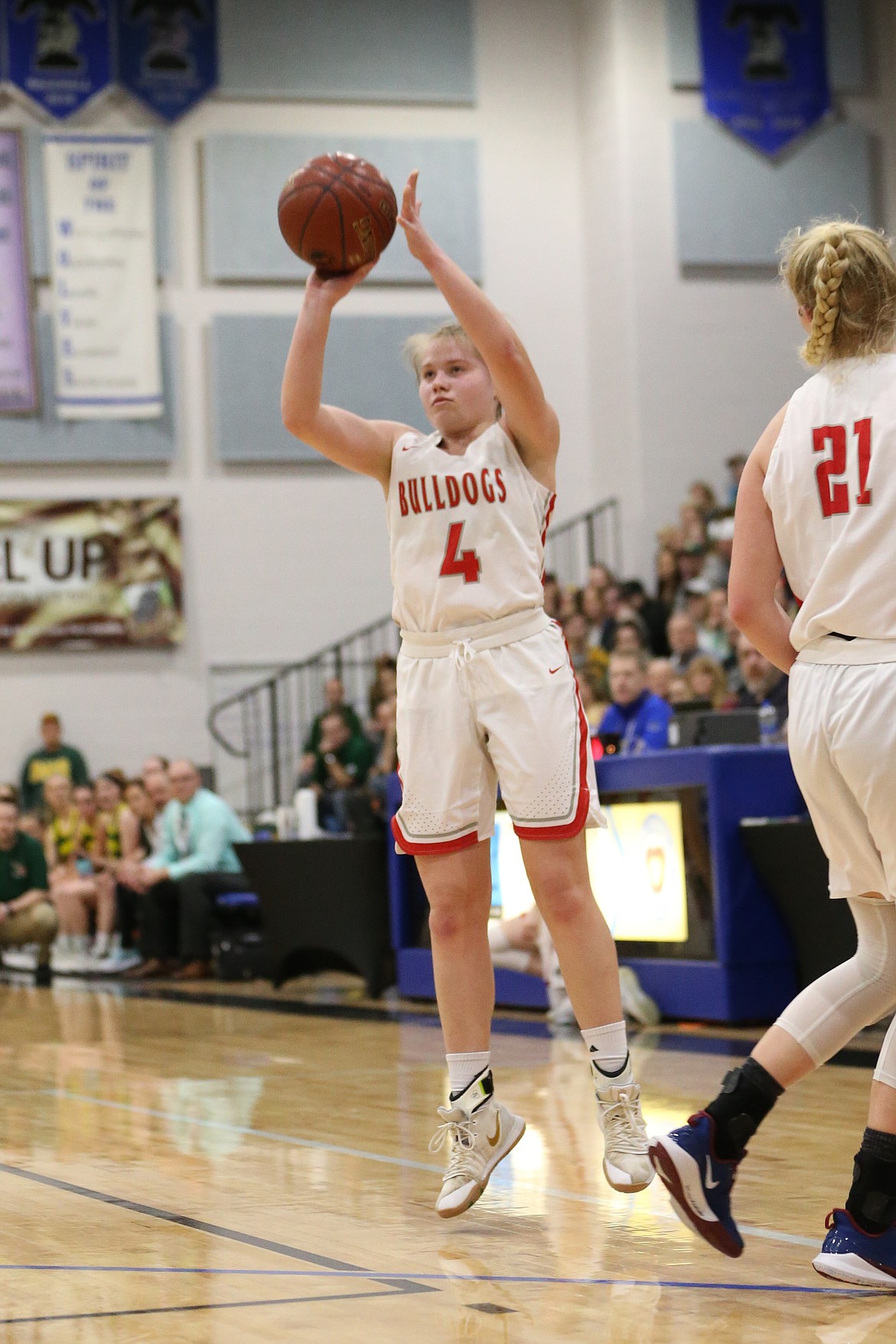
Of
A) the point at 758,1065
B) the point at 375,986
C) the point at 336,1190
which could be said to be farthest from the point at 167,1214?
the point at 375,986

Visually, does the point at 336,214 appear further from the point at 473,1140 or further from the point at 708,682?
the point at 708,682

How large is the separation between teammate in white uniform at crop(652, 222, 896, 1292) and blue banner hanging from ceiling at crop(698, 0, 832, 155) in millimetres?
14453

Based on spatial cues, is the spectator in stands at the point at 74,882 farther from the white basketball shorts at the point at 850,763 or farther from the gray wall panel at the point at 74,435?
the white basketball shorts at the point at 850,763

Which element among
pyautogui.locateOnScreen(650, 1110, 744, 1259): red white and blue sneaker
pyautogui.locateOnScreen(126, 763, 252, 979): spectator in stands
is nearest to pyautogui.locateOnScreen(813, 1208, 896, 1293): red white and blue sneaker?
pyautogui.locateOnScreen(650, 1110, 744, 1259): red white and blue sneaker

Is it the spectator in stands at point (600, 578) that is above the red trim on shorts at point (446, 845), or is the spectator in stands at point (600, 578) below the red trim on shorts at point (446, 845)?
above

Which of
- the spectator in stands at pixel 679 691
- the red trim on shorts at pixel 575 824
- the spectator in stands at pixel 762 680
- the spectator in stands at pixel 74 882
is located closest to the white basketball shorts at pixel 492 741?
the red trim on shorts at pixel 575 824

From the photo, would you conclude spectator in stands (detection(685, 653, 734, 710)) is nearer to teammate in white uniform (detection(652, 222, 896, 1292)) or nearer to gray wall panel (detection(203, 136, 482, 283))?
teammate in white uniform (detection(652, 222, 896, 1292))

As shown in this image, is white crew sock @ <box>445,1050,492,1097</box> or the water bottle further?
the water bottle

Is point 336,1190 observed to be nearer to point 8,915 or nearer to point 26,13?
point 8,915

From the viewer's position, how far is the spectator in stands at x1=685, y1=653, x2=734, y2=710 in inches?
384

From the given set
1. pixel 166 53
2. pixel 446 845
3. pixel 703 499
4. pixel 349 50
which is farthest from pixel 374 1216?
pixel 349 50

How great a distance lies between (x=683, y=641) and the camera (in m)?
11.9

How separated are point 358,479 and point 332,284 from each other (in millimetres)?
13229

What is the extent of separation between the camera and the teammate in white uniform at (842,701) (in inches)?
105
